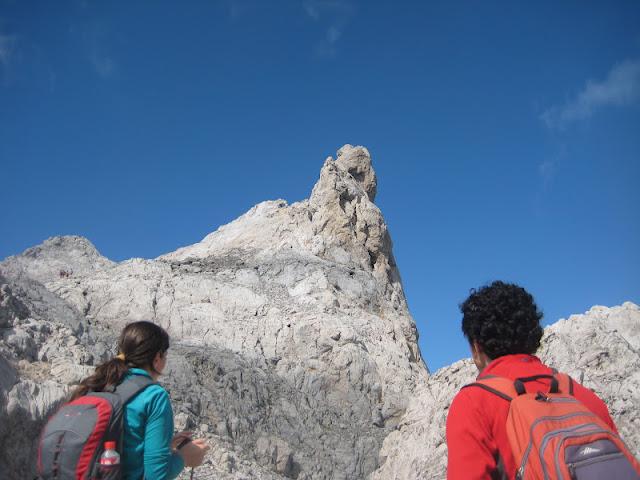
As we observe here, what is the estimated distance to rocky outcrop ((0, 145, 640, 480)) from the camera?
47.9 feet

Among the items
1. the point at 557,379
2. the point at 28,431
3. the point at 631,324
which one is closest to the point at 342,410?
the point at 631,324

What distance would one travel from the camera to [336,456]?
2031 cm

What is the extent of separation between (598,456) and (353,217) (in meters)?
33.0

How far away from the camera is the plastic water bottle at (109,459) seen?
3039 millimetres

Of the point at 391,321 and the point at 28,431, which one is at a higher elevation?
the point at 391,321

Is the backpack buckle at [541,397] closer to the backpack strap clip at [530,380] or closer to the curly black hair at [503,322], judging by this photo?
the backpack strap clip at [530,380]

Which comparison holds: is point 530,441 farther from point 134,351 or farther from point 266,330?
point 266,330

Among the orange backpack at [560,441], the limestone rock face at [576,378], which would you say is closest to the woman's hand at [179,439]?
the orange backpack at [560,441]

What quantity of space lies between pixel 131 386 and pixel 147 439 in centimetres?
31

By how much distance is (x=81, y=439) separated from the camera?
3.05m

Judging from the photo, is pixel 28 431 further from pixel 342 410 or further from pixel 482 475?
pixel 342 410

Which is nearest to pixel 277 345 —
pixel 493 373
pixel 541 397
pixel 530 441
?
pixel 493 373

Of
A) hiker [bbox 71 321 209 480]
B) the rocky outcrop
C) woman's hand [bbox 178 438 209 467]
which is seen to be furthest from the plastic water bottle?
the rocky outcrop

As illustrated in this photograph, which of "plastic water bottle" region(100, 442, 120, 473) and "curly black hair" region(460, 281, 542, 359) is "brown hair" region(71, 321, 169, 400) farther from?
"curly black hair" region(460, 281, 542, 359)
